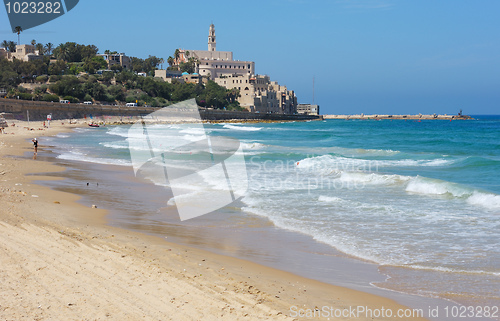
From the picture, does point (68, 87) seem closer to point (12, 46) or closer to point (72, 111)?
point (72, 111)

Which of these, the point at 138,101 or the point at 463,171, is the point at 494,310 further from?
the point at 138,101

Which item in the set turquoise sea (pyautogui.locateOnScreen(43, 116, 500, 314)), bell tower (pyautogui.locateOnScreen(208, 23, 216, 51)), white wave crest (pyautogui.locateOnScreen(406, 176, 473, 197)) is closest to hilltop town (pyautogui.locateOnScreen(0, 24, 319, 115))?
bell tower (pyautogui.locateOnScreen(208, 23, 216, 51))

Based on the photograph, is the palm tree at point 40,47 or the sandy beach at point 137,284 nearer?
the sandy beach at point 137,284

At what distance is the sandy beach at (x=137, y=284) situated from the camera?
198 inches

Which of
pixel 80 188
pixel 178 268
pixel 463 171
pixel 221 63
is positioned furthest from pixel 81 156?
pixel 221 63

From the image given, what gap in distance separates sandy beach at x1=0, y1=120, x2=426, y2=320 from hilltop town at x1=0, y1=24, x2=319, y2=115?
8620 cm

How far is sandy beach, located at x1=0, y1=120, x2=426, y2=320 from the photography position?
504 centimetres

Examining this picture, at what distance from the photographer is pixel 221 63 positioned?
159m

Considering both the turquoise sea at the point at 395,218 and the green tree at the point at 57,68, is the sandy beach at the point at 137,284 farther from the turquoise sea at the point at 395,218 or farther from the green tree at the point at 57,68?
the green tree at the point at 57,68

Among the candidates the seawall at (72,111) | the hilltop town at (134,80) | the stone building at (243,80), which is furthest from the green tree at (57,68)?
the seawall at (72,111)

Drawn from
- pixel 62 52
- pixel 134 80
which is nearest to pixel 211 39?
pixel 62 52

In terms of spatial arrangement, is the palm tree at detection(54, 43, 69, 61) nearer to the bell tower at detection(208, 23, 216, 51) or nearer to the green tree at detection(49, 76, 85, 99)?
the green tree at detection(49, 76, 85, 99)

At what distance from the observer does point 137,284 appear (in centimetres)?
580

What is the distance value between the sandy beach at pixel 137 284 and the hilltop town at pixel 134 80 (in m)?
86.2
